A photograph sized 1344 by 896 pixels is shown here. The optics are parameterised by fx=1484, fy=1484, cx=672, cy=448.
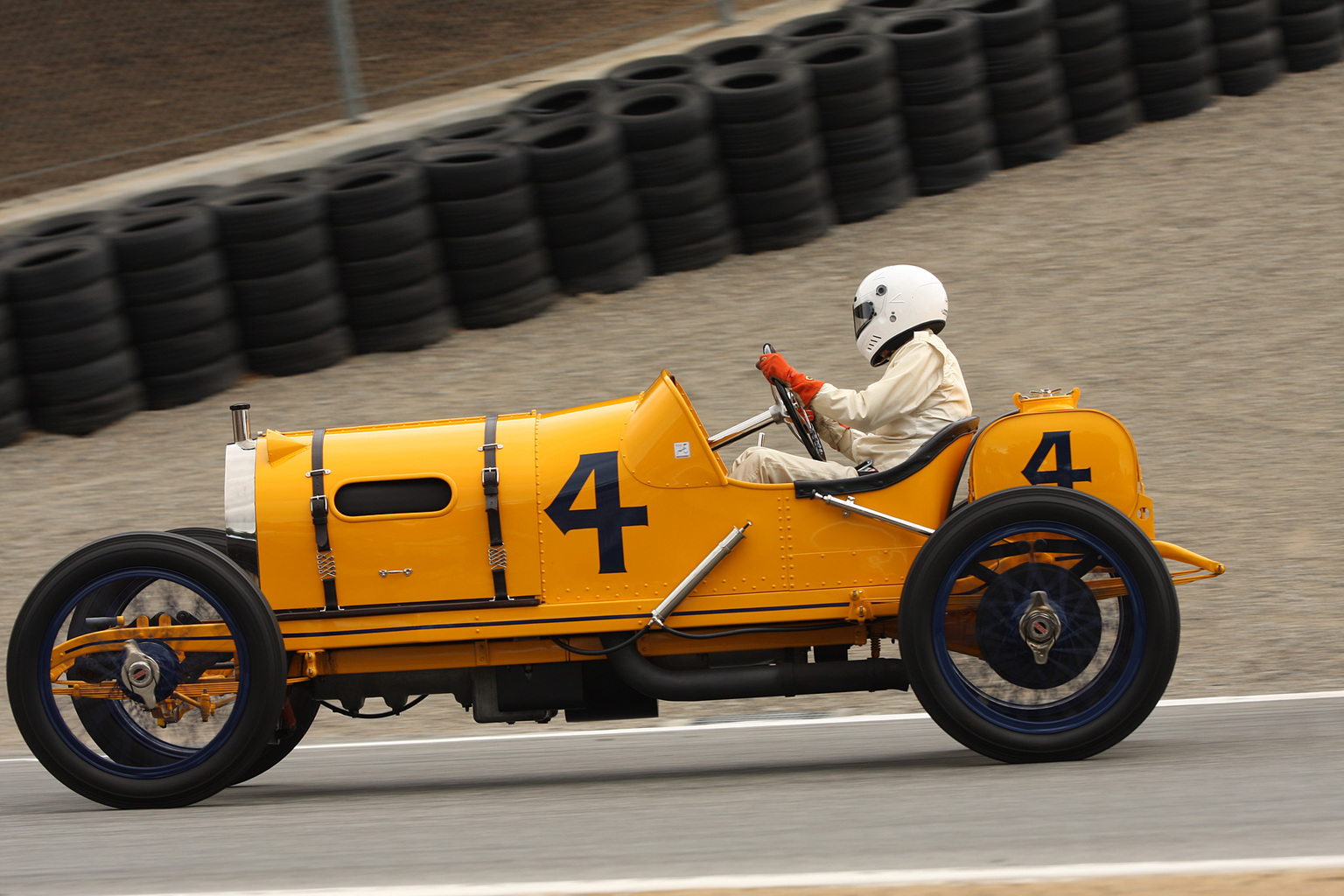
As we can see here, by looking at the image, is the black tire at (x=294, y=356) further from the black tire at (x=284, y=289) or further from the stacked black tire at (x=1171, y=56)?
the stacked black tire at (x=1171, y=56)

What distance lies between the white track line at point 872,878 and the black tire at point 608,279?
7320 millimetres

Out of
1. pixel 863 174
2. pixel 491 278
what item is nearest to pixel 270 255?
pixel 491 278

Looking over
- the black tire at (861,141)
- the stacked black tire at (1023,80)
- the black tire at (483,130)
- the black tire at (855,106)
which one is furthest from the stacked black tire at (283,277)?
the stacked black tire at (1023,80)

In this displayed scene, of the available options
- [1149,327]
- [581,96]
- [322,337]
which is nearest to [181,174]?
[322,337]

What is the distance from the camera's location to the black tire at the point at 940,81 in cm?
1095

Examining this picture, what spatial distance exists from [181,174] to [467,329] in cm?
280

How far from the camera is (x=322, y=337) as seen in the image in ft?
32.7

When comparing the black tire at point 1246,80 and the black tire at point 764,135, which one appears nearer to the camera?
the black tire at point 764,135

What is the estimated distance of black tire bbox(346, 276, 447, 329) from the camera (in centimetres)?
1003

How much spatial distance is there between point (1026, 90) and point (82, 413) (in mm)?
7312

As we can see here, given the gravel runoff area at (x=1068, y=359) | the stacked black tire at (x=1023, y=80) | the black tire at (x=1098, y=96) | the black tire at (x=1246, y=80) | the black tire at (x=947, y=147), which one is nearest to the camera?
the gravel runoff area at (x=1068, y=359)

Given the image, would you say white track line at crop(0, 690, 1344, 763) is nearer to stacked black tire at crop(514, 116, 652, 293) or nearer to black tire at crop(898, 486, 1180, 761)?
black tire at crop(898, 486, 1180, 761)

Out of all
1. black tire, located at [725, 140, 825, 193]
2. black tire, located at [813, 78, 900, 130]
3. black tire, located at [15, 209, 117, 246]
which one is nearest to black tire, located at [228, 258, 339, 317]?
black tire, located at [15, 209, 117, 246]

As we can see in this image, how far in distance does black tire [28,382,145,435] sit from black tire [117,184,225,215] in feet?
4.31
